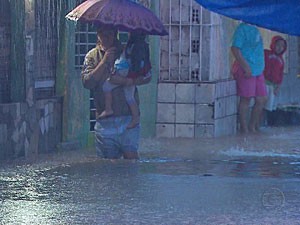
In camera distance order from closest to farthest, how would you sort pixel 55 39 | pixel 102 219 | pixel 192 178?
pixel 102 219
pixel 192 178
pixel 55 39

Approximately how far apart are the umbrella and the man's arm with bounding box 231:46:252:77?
4005 millimetres

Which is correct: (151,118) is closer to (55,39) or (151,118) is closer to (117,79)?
(55,39)

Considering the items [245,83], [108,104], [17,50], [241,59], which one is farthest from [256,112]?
[108,104]

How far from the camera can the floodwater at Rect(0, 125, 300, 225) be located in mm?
8539

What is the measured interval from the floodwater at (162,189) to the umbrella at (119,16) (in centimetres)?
142

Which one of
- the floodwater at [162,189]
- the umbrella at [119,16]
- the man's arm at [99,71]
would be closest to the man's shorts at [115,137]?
the floodwater at [162,189]

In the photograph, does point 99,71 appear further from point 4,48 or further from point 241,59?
point 241,59

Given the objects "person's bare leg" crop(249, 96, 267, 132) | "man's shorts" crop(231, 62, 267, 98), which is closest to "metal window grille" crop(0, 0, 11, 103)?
"man's shorts" crop(231, 62, 267, 98)

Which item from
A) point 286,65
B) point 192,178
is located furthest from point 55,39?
point 286,65

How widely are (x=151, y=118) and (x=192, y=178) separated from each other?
4.15 metres

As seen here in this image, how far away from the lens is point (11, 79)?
12.2 m

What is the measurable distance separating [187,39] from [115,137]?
3.82 metres

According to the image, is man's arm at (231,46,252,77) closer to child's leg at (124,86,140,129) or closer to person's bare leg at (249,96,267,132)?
person's bare leg at (249,96,267,132)

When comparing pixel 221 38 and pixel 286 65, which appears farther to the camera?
pixel 286 65
